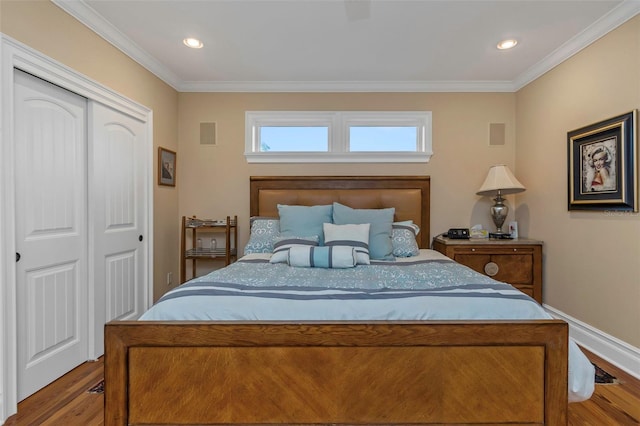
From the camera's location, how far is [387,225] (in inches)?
118

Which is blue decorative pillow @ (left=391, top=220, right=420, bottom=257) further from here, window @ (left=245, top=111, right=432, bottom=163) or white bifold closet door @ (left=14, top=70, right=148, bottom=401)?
white bifold closet door @ (left=14, top=70, right=148, bottom=401)

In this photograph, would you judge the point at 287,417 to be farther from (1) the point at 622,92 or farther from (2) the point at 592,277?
(1) the point at 622,92

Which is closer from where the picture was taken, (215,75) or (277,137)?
(215,75)

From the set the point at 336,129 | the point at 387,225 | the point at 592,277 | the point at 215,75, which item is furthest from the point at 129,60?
the point at 592,277

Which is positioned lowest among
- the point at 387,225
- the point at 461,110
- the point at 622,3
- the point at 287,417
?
the point at 287,417

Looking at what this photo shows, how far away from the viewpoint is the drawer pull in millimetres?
3260

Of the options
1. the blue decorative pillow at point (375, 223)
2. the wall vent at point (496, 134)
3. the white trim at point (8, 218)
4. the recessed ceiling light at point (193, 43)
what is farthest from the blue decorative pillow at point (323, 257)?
the wall vent at point (496, 134)

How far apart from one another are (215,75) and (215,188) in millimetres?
1222

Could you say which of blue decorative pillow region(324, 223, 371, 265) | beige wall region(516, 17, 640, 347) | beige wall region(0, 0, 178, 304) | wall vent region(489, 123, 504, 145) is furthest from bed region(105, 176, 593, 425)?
wall vent region(489, 123, 504, 145)

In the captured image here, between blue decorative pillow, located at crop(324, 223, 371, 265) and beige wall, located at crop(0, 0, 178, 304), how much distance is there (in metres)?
1.81

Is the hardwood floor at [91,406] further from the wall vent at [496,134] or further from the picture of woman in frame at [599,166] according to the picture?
the wall vent at [496,134]

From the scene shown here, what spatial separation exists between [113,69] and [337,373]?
2.88 meters

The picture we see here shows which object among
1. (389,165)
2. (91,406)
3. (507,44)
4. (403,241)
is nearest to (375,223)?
(403,241)

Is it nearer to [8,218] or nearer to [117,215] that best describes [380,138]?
[117,215]
